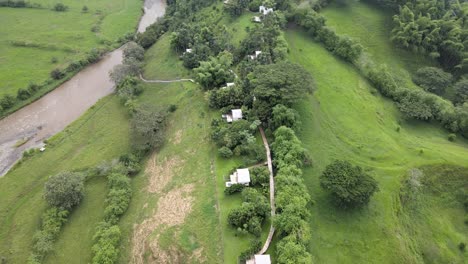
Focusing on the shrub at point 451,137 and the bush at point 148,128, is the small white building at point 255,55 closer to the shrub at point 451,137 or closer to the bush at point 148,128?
the bush at point 148,128

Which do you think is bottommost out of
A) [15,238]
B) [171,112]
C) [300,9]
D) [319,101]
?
[15,238]

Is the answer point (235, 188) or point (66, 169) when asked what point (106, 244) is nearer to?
point (235, 188)

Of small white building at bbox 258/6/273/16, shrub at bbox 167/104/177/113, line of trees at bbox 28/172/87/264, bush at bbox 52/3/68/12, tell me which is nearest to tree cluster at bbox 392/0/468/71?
small white building at bbox 258/6/273/16

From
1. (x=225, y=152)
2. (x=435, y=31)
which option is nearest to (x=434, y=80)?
(x=435, y=31)

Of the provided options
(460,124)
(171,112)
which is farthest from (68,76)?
(460,124)

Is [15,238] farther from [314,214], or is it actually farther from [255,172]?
[314,214]

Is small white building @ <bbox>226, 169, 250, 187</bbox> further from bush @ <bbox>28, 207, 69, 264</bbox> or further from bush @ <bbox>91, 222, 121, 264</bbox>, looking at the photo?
bush @ <bbox>28, 207, 69, 264</bbox>
